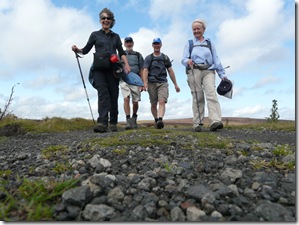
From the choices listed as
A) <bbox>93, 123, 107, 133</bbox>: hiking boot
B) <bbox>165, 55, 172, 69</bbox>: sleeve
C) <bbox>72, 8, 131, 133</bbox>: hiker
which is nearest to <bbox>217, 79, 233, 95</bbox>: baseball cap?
<bbox>165, 55, 172, 69</bbox>: sleeve

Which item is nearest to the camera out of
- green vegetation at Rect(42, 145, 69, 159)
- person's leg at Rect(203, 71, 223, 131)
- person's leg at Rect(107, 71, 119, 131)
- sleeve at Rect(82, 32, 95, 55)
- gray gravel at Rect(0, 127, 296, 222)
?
gray gravel at Rect(0, 127, 296, 222)

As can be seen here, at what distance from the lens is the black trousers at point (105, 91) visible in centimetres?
823

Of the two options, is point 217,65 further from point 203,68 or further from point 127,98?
point 127,98

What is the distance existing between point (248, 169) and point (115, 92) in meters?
5.75

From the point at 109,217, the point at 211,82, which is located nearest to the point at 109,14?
the point at 211,82

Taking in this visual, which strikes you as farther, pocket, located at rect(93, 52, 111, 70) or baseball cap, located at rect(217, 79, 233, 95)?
baseball cap, located at rect(217, 79, 233, 95)

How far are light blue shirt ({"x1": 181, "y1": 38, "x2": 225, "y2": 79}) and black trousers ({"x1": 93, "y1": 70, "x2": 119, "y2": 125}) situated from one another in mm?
1914

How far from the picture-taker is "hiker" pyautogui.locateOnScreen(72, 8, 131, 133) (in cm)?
818

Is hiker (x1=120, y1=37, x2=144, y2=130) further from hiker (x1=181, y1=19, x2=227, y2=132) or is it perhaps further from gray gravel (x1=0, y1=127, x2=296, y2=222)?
gray gravel (x1=0, y1=127, x2=296, y2=222)

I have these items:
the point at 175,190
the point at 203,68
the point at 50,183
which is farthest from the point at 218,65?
the point at 50,183

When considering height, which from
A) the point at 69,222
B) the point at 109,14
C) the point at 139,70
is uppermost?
A: the point at 109,14

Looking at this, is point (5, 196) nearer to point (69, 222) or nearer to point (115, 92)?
point (69, 222)

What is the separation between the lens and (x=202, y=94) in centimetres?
891

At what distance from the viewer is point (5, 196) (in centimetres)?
255
